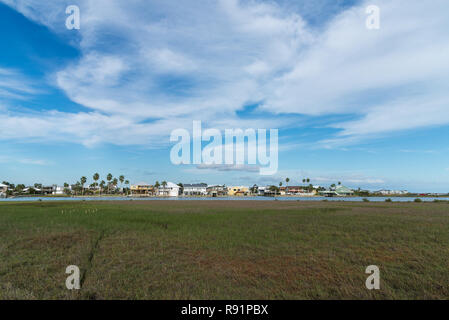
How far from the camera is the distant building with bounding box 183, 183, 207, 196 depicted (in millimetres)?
190087

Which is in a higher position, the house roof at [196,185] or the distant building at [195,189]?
the house roof at [196,185]

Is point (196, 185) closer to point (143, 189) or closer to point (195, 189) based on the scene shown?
point (195, 189)

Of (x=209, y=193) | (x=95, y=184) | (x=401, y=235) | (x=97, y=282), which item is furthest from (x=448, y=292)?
(x=95, y=184)

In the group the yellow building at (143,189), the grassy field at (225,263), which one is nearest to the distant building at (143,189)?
the yellow building at (143,189)

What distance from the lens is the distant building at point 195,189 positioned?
624 feet

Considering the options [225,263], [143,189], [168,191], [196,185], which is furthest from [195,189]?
[225,263]

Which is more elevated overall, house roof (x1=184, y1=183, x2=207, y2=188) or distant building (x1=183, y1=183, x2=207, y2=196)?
house roof (x1=184, y1=183, x2=207, y2=188)

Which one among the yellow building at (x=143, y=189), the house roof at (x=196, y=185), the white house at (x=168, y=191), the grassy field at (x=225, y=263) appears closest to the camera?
the grassy field at (x=225, y=263)

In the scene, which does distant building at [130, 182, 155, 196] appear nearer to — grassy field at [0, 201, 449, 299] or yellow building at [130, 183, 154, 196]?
yellow building at [130, 183, 154, 196]

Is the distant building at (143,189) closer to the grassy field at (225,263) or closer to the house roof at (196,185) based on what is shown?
the house roof at (196,185)

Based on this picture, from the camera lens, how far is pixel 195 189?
193 metres

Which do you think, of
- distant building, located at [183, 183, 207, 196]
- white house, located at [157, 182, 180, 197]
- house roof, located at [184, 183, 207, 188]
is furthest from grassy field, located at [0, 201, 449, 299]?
house roof, located at [184, 183, 207, 188]

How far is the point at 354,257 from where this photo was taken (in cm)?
1352
